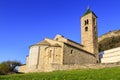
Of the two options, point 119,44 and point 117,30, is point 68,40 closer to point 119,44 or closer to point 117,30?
point 119,44

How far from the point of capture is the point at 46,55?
45125 mm

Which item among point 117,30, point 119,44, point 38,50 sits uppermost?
point 117,30

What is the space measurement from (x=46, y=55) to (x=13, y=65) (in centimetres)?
1275

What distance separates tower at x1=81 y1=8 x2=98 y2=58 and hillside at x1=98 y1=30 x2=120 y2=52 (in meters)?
31.0

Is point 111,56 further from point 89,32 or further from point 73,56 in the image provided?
point 73,56

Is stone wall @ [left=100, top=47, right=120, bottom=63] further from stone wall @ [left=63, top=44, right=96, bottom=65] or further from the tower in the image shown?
stone wall @ [left=63, top=44, right=96, bottom=65]

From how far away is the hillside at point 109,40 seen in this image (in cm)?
8783

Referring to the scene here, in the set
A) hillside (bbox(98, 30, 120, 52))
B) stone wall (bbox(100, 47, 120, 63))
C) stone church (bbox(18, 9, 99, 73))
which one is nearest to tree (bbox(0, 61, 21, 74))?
stone church (bbox(18, 9, 99, 73))

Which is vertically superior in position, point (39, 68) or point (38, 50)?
point (38, 50)

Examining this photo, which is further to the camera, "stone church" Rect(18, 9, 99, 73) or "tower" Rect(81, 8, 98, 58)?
"tower" Rect(81, 8, 98, 58)

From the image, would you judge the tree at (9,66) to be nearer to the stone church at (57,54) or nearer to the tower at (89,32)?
the stone church at (57,54)

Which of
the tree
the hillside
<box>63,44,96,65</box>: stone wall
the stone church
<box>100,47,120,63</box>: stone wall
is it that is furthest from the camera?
the hillside

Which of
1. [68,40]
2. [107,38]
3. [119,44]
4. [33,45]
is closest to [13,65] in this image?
[33,45]

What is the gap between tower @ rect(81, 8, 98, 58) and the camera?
54.2 metres
